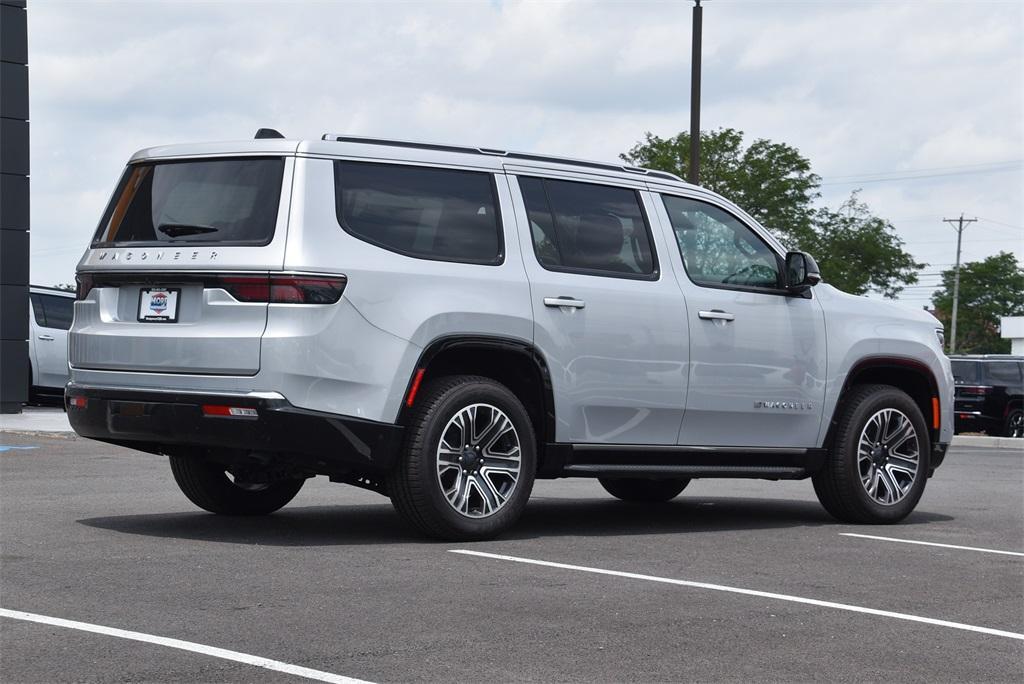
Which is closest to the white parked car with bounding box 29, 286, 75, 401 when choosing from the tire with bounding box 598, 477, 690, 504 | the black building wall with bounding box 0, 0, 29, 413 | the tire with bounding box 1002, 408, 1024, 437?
the black building wall with bounding box 0, 0, 29, 413

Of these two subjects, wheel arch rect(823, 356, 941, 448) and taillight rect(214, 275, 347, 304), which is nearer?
taillight rect(214, 275, 347, 304)

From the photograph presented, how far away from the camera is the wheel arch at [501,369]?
24.8 ft

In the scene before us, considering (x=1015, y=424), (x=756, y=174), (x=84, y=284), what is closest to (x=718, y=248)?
(x=84, y=284)

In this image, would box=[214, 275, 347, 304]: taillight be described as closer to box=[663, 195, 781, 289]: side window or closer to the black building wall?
box=[663, 195, 781, 289]: side window

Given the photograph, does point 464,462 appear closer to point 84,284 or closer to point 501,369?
point 501,369

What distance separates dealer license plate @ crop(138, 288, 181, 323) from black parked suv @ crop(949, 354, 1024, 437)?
2172cm

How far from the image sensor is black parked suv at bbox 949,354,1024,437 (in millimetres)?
27031

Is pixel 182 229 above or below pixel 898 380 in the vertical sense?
above

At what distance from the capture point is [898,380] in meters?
10.2

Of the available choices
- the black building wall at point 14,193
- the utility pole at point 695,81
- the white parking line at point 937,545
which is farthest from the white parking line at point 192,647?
the utility pole at point 695,81

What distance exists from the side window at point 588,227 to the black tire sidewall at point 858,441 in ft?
6.09

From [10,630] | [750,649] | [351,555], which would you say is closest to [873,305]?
[351,555]

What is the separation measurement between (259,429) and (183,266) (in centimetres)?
93

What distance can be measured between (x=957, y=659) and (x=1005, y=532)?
4615mm
